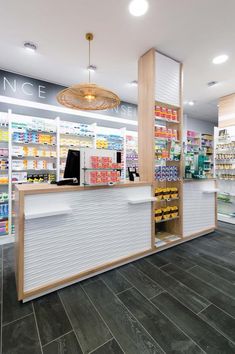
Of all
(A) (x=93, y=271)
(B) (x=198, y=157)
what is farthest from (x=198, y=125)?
(A) (x=93, y=271)

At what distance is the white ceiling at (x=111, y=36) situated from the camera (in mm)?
2332

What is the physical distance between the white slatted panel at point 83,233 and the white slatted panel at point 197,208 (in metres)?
1.02

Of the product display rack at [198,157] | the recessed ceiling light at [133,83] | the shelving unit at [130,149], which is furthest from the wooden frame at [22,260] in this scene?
the recessed ceiling light at [133,83]

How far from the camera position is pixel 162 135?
10.5ft

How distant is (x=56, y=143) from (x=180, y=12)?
3.09 meters

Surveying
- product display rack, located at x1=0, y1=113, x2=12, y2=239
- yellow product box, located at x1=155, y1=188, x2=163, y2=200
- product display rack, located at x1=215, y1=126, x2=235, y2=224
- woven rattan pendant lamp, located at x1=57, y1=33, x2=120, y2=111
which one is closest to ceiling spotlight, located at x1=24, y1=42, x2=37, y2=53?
woven rattan pendant lamp, located at x1=57, y1=33, x2=120, y2=111

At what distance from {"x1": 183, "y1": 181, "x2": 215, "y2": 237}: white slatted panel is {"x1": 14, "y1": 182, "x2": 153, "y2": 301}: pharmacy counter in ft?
3.45

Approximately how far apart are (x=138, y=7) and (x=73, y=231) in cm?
287

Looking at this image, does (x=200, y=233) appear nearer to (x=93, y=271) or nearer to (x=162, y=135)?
(x=162, y=135)

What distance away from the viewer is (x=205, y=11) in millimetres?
2395

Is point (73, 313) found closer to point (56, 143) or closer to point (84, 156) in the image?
point (84, 156)

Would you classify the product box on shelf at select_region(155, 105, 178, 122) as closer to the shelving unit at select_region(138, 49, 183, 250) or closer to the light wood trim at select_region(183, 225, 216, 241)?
the shelving unit at select_region(138, 49, 183, 250)

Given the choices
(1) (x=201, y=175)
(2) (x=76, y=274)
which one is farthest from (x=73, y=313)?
(1) (x=201, y=175)

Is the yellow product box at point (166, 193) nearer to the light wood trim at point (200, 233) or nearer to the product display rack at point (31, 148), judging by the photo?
the light wood trim at point (200, 233)
